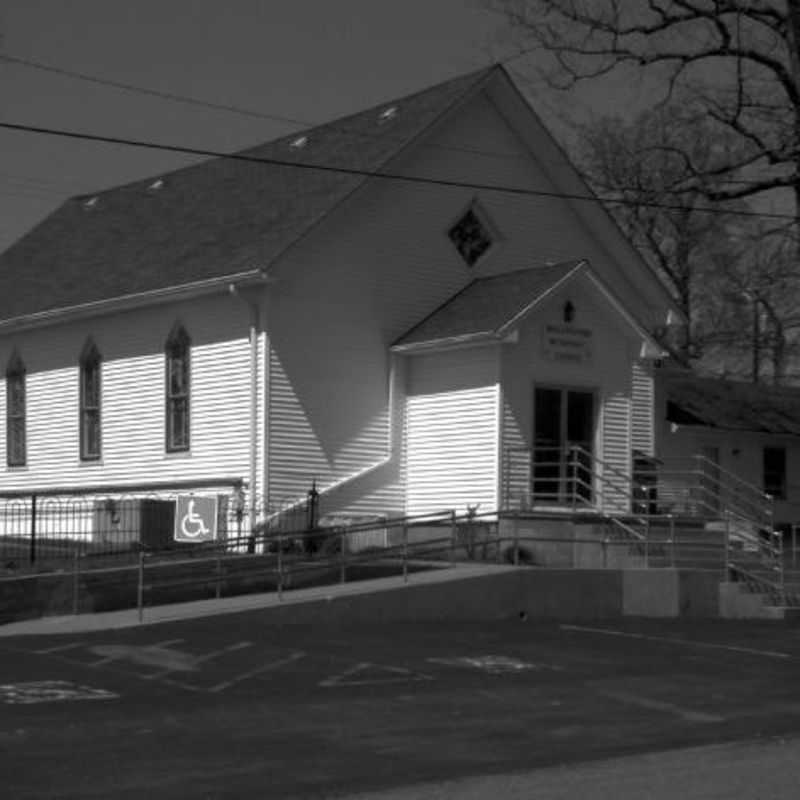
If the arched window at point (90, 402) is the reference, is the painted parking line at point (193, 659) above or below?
below

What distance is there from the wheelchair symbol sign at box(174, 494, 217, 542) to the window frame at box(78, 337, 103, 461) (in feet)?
16.0

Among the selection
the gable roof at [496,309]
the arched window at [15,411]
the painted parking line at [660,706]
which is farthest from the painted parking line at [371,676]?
the arched window at [15,411]

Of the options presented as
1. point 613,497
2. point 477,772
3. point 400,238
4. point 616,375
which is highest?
point 400,238

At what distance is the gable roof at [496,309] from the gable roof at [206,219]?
2.76 metres

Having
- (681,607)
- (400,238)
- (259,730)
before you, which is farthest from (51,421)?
(259,730)

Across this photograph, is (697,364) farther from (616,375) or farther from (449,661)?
(449,661)

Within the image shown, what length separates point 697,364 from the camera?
57.5m

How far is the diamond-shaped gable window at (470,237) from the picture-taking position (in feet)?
101

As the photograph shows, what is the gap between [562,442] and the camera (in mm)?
29203

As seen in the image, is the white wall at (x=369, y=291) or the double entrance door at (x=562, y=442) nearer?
the white wall at (x=369, y=291)

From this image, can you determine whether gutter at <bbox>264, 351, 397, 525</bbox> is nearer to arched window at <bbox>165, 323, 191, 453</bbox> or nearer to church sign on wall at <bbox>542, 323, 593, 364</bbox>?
church sign on wall at <bbox>542, 323, 593, 364</bbox>

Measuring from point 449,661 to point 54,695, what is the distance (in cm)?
488

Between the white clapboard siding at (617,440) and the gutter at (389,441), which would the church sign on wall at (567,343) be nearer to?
the white clapboard siding at (617,440)

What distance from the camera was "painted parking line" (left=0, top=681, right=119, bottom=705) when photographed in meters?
14.3
